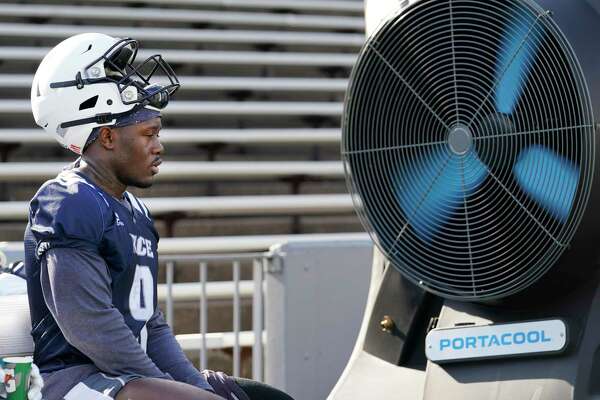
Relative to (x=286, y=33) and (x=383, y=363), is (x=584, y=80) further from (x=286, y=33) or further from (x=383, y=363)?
(x=286, y=33)

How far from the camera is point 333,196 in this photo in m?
7.17

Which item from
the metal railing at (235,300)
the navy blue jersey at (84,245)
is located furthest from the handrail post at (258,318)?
the navy blue jersey at (84,245)

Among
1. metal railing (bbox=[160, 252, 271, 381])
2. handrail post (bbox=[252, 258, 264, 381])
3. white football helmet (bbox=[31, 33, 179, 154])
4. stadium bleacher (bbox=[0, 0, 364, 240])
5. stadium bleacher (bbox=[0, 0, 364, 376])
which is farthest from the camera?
stadium bleacher (bbox=[0, 0, 364, 240])

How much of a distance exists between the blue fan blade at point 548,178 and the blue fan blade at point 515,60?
0.12 metres

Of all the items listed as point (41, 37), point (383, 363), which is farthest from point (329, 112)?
point (383, 363)

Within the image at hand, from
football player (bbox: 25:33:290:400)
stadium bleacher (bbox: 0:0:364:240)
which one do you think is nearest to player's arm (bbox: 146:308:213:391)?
football player (bbox: 25:33:290:400)

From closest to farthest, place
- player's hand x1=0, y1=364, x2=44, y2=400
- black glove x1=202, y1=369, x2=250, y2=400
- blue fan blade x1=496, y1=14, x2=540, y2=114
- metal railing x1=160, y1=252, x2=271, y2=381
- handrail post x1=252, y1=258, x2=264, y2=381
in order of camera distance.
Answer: player's hand x1=0, y1=364, x2=44, y2=400 < blue fan blade x1=496, y1=14, x2=540, y2=114 < black glove x1=202, y1=369, x2=250, y2=400 < metal railing x1=160, y1=252, x2=271, y2=381 < handrail post x1=252, y1=258, x2=264, y2=381

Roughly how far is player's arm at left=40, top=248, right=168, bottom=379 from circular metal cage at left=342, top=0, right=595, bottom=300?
0.79 m

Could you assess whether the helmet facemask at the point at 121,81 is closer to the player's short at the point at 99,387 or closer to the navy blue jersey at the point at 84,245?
the navy blue jersey at the point at 84,245

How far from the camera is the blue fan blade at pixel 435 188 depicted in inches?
99.8

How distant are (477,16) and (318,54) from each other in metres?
5.66

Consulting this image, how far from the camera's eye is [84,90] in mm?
2273

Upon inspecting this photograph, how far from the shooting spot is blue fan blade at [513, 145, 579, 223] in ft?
7.72

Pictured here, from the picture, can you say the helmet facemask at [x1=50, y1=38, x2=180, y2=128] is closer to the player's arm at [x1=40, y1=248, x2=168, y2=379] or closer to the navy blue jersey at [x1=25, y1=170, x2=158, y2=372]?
the navy blue jersey at [x1=25, y1=170, x2=158, y2=372]
